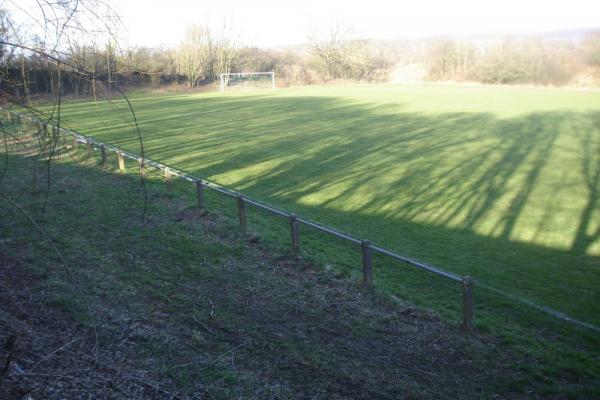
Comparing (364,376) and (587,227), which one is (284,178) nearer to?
(587,227)

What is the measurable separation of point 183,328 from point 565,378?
13.8 ft

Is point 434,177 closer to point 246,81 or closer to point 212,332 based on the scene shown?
point 212,332

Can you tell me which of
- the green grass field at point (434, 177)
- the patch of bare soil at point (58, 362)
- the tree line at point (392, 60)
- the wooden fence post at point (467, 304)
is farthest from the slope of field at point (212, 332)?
the tree line at point (392, 60)

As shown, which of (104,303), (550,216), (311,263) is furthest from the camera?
(550,216)

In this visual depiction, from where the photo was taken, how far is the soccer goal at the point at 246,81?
6094 centimetres

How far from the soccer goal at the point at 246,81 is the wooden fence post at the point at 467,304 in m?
55.4

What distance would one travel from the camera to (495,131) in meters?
23.8

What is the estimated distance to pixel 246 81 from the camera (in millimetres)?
61406

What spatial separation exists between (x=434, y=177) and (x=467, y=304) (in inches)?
361

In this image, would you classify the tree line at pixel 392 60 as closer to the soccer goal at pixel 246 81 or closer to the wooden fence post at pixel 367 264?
the soccer goal at pixel 246 81

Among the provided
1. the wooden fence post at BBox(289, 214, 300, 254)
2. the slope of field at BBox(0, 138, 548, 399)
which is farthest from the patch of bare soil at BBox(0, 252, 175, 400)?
the wooden fence post at BBox(289, 214, 300, 254)

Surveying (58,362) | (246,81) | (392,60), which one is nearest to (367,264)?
(58,362)

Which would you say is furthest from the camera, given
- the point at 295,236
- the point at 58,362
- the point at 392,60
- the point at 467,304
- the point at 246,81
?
the point at 392,60

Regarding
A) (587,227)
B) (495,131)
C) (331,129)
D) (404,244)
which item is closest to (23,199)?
(404,244)
